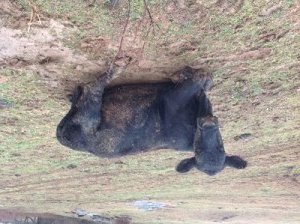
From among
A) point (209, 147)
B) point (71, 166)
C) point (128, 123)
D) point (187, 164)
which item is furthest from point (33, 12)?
point (71, 166)

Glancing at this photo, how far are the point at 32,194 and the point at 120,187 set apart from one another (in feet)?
4.18

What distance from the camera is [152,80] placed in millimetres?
4121

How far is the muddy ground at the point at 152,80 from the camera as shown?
3627 millimetres

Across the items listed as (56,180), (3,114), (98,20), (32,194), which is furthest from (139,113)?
(32,194)

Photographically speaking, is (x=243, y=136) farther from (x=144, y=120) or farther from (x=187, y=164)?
(x=144, y=120)

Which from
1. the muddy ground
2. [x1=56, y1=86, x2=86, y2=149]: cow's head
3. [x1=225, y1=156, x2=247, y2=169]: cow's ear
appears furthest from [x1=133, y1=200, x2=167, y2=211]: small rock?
[x1=56, y1=86, x2=86, y2=149]: cow's head

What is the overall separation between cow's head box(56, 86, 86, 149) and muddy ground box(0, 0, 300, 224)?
0.26m

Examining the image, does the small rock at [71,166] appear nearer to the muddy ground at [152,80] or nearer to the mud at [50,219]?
the muddy ground at [152,80]

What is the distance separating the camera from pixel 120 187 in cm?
667

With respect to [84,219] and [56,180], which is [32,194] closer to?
[56,180]

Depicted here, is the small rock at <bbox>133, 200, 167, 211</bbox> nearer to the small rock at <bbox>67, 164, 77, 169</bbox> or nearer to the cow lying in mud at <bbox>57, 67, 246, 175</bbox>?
the small rock at <bbox>67, 164, 77, 169</bbox>

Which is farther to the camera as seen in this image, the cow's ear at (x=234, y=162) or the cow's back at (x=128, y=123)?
the cow's ear at (x=234, y=162)

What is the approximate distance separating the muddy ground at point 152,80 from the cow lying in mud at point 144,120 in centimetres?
20

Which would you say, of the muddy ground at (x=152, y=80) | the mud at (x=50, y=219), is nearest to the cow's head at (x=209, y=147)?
the muddy ground at (x=152, y=80)
